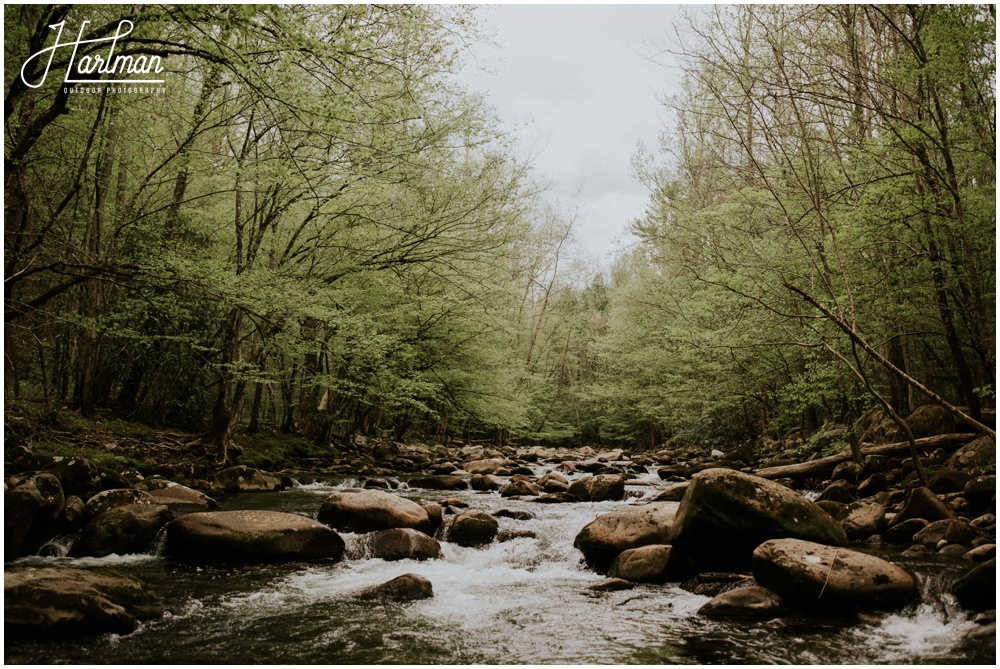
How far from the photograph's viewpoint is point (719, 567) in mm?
5656

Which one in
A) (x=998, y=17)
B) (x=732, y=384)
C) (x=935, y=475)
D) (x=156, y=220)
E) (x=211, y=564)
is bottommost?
(x=211, y=564)

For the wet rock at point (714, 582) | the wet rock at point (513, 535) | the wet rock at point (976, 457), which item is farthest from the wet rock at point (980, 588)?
the wet rock at point (513, 535)

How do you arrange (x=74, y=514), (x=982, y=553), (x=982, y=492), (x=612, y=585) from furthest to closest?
(x=982, y=492) < (x=74, y=514) < (x=612, y=585) < (x=982, y=553)

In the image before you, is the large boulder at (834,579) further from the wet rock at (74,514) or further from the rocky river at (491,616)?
the wet rock at (74,514)

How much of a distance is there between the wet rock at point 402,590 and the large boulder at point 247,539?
136 centimetres

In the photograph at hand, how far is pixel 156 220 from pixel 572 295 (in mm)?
25660

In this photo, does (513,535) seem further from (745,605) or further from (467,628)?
(745,605)

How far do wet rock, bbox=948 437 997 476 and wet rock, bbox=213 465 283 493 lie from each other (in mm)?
10478

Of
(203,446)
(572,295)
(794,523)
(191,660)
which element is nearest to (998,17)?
(794,523)

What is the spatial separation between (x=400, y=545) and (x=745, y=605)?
364 centimetres

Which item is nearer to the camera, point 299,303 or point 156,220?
point 299,303

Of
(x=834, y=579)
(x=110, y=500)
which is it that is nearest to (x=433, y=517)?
(x=110, y=500)

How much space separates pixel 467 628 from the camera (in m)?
4.40

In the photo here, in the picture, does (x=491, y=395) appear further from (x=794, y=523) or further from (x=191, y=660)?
(x=191, y=660)
